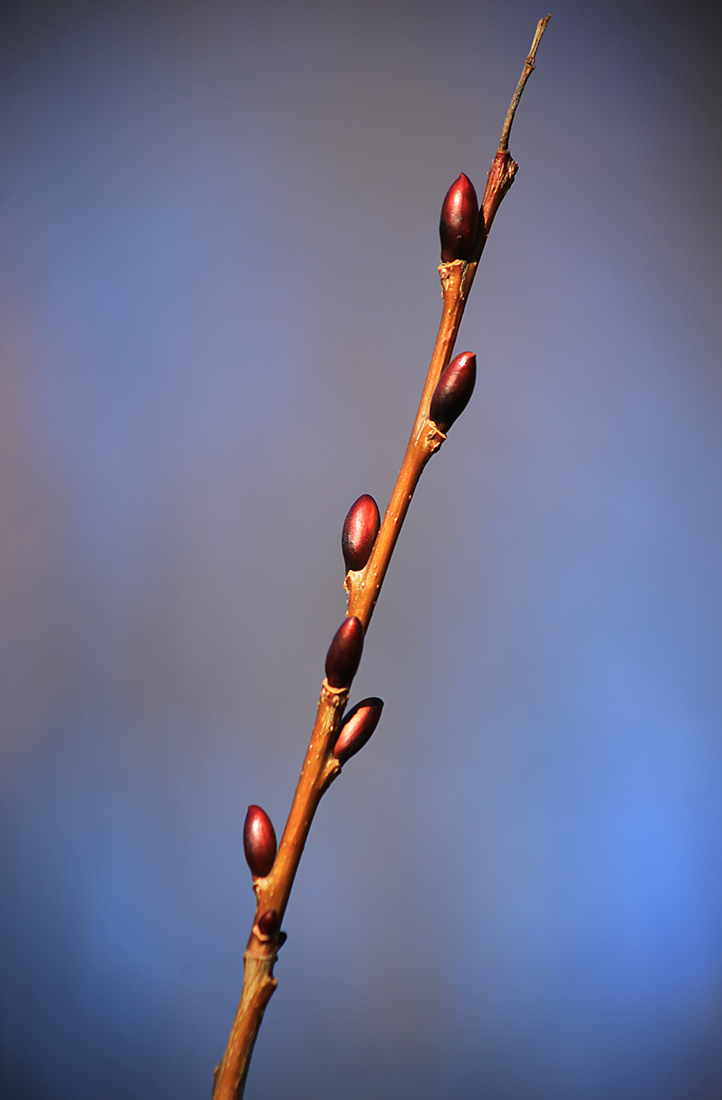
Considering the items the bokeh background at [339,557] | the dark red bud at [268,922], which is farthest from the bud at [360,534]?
the bokeh background at [339,557]

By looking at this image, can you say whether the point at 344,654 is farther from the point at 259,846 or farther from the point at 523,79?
the point at 523,79

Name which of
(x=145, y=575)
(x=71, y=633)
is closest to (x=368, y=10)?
(x=145, y=575)

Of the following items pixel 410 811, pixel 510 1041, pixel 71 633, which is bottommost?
pixel 510 1041

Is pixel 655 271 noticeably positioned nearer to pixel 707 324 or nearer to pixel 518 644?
pixel 707 324

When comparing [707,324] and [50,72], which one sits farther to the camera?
[707,324]

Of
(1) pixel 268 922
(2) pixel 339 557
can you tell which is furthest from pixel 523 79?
(2) pixel 339 557

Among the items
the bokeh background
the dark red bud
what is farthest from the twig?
the bokeh background
